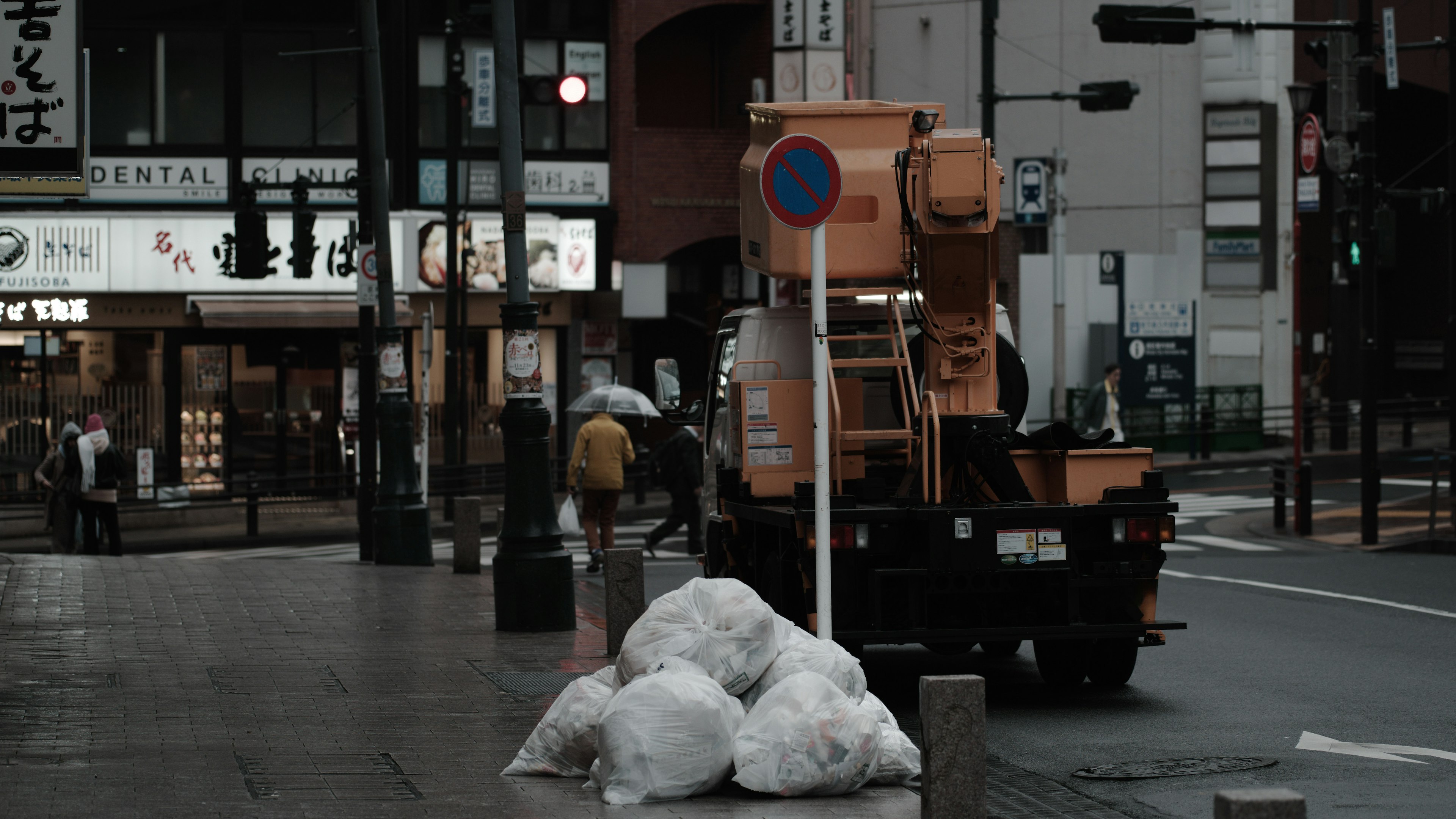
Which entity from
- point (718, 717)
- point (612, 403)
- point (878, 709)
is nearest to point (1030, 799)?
point (878, 709)

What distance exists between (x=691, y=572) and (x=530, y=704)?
807 cm

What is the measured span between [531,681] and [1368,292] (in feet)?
48.2

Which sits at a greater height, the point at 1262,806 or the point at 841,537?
the point at 841,537

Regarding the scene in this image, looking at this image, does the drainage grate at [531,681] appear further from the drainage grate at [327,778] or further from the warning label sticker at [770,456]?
the drainage grate at [327,778]

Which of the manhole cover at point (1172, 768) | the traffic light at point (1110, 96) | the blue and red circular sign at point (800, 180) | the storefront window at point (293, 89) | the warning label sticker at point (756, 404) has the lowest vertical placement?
the manhole cover at point (1172, 768)

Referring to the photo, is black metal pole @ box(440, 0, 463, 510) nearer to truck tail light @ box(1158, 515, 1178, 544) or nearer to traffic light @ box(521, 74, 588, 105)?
traffic light @ box(521, 74, 588, 105)

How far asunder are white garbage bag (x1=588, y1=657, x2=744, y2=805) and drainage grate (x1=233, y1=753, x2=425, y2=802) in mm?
864

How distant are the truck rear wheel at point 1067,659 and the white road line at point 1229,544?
9.64 m

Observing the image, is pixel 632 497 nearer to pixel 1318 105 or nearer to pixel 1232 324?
pixel 1232 324

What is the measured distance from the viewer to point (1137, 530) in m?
9.51

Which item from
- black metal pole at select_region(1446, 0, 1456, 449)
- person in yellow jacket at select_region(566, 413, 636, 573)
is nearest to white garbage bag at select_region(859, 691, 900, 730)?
person in yellow jacket at select_region(566, 413, 636, 573)

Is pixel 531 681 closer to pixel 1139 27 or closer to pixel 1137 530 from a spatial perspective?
pixel 1137 530

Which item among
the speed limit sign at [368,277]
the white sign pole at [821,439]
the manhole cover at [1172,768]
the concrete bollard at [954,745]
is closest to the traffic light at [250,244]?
the speed limit sign at [368,277]

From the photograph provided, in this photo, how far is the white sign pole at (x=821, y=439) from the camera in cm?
855
